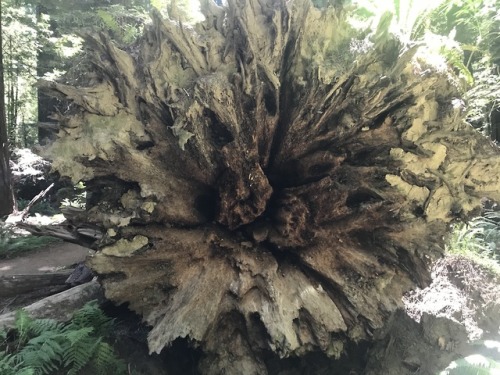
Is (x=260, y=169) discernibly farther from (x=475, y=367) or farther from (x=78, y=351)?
(x=475, y=367)

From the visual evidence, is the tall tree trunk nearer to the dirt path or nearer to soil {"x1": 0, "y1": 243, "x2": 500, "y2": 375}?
the dirt path

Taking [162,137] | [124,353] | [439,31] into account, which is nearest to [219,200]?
[162,137]

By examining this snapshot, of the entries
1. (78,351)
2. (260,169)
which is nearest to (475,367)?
(260,169)

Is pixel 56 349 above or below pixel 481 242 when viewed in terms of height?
above

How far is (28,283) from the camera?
4.46m

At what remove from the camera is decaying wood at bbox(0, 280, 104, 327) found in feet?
10.8

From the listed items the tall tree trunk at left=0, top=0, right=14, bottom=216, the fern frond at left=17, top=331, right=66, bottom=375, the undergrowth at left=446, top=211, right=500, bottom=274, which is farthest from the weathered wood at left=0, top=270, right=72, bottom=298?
the tall tree trunk at left=0, top=0, right=14, bottom=216

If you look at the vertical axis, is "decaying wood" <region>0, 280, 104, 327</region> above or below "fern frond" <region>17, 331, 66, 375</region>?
below

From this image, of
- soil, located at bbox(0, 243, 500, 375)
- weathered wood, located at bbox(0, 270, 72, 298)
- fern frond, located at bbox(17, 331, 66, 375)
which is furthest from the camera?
weathered wood, located at bbox(0, 270, 72, 298)

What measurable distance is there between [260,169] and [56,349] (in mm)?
2031

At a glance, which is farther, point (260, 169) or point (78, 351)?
point (260, 169)

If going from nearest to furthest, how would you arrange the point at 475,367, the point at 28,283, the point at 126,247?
the point at 475,367 < the point at 126,247 < the point at 28,283

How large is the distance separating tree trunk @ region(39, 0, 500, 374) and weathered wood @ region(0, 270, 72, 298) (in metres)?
1.71

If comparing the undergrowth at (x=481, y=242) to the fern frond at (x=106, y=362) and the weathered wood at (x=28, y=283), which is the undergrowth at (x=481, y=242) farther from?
the weathered wood at (x=28, y=283)
